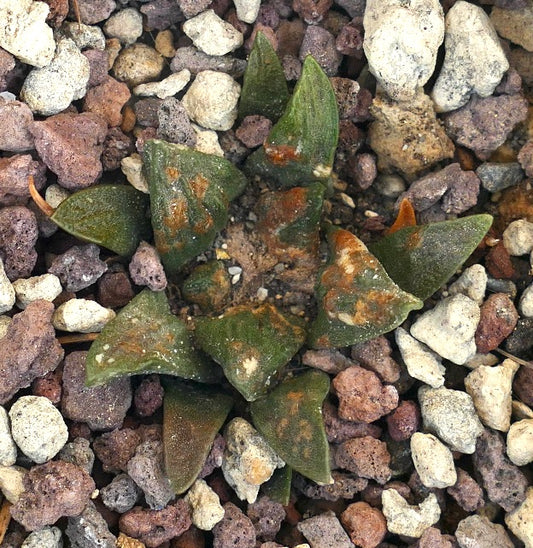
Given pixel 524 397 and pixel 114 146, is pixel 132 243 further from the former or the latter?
pixel 524 397

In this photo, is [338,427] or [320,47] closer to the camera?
[338,427]

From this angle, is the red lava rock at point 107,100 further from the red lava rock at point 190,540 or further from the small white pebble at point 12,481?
the red lava rock at point 190,540

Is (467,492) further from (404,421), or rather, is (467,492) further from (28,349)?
(28,349)

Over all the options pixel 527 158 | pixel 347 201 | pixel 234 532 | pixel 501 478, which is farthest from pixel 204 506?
pixel 527 158

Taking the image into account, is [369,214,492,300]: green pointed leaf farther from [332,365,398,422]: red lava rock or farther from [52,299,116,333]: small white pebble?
[52,299,116,333]: small white pebble

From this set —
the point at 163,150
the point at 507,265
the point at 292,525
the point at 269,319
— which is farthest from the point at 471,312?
the point at 163,150

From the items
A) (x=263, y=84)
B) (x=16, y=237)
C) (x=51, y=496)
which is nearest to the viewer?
(x=51, y=496)
